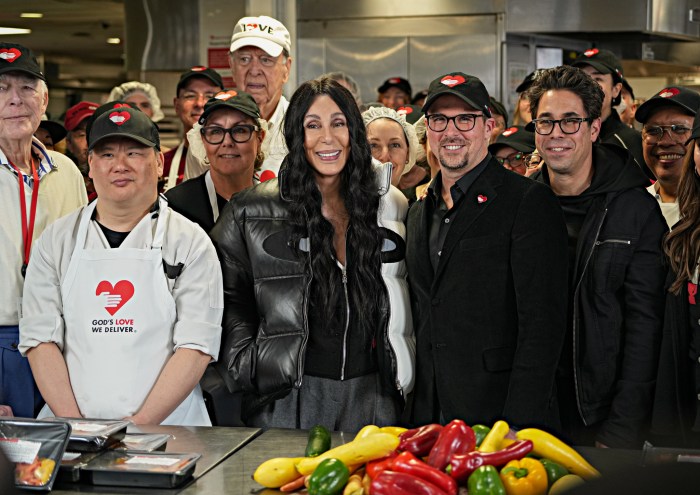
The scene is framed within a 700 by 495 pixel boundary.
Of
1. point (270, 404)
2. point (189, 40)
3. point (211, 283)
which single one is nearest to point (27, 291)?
point (211, 283)

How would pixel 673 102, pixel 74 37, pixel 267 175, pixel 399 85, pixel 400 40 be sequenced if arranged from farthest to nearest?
pixel 74 37
pixel 400 40
pixel 399 85
pixel 267 175
pixel 673 102

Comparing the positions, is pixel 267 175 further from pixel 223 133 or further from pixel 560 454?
pixel 560 454

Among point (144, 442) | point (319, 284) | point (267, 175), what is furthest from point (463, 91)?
point (144, 442)

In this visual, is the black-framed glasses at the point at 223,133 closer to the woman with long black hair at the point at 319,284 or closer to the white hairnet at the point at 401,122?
the woman with long black hair at the point at 319,284

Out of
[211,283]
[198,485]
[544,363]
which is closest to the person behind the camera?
[198,485]

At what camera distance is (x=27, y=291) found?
10.8ft

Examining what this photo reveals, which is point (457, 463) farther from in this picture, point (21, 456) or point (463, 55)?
point (463, 55)

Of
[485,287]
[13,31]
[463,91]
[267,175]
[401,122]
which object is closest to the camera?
[485,287]

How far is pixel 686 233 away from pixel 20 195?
2.37 m

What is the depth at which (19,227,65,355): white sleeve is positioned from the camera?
10.6 ft

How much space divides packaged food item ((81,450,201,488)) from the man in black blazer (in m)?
0.99

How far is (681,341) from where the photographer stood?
3.24m

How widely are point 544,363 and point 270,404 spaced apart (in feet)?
3.05

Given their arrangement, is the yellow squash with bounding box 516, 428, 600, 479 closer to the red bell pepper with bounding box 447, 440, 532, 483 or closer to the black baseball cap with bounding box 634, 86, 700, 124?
the red bell pepper with bounding box 447, 440, 532, 483
